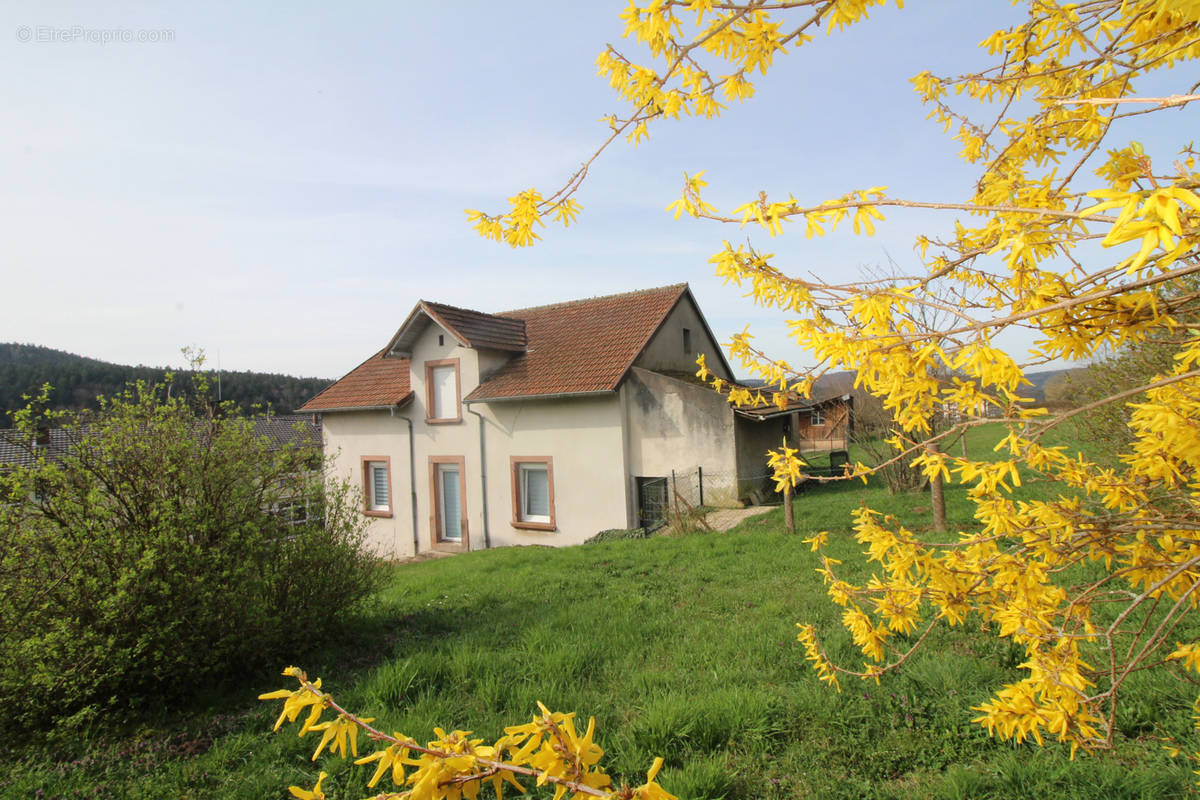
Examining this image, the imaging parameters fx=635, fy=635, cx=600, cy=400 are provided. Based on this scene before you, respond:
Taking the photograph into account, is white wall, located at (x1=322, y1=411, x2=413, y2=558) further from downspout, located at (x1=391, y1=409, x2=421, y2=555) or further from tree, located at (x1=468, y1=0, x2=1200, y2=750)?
tree, located at (x1=468, y1=0, x2=1200, y2=750)

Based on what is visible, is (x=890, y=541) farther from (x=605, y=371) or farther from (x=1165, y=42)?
(x=605, y=371)

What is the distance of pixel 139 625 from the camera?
5.02 meters

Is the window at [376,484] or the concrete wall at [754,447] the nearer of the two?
the concrete wall at [754,447]

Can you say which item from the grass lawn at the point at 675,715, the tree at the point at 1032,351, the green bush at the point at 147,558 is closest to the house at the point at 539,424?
the green bush at the point at 147,558

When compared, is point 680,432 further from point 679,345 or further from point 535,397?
point 679,345

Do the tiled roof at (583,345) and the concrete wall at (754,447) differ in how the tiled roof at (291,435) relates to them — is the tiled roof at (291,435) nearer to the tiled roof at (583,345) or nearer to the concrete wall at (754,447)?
the tiled roof at (583,345)

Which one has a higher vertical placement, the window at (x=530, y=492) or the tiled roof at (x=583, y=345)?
the tiled roof at (x=583, y=345)

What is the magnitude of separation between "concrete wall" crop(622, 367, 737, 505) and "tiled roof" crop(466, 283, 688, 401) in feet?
2.81

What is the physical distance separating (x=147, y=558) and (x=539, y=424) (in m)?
11.8

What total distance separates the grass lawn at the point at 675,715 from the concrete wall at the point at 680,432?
7.66 m

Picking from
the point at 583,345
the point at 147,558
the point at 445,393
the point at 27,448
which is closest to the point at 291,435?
the point at 147,558

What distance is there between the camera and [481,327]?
18.3 meters

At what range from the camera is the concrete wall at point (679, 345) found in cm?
1698

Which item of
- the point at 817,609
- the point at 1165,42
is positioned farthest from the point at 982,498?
the point at 817,609
